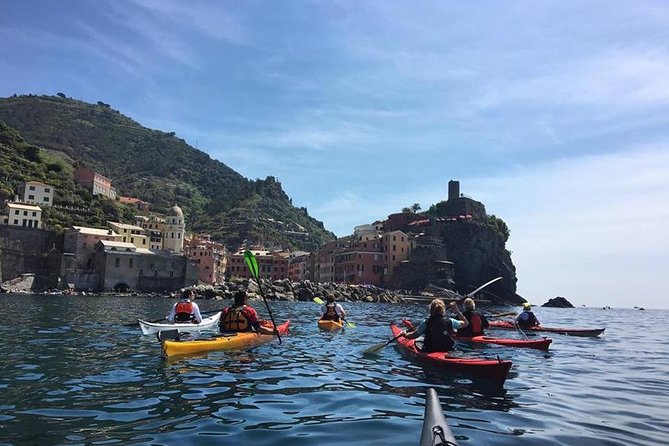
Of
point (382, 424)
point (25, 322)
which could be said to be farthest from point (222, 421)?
point (25, 322)

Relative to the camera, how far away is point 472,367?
30.3 ft

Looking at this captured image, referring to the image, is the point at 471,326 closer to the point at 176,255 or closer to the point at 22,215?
the point at 176,255

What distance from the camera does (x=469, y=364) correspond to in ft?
30.5

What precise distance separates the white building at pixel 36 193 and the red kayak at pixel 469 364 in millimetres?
85262

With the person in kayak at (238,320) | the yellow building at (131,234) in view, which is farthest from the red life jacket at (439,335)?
the yellow building at (131,234)

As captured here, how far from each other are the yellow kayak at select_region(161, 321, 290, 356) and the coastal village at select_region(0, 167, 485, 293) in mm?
61928

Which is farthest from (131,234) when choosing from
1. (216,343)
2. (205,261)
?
(216,343)

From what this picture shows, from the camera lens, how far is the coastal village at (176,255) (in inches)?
2773

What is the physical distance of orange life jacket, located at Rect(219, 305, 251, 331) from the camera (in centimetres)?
1370

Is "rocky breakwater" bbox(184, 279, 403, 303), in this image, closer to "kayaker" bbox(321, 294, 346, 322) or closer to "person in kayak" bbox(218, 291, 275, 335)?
"kayaker" bbox(321, 294, 346, 322)

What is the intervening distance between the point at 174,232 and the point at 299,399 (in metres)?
88.5

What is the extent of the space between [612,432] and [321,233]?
188625 mm

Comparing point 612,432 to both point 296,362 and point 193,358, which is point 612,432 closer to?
point 296,362

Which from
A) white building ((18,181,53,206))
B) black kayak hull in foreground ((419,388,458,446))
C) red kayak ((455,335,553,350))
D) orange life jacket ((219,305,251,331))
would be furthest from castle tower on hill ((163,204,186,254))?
black kayak hull in foreground ((419,388,458,446))
